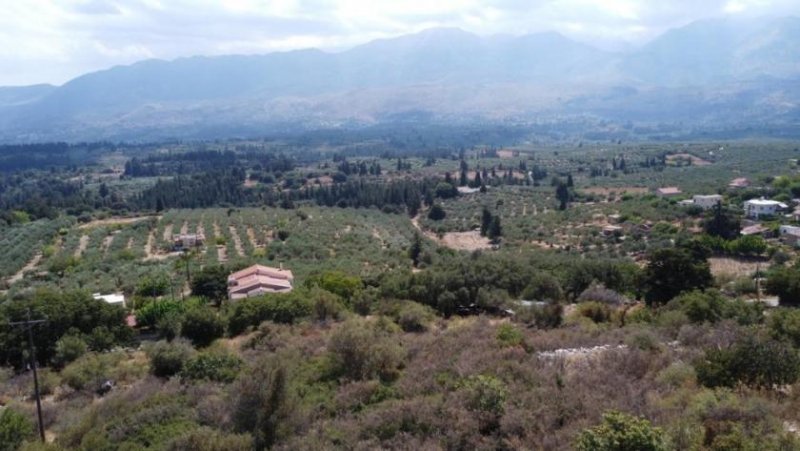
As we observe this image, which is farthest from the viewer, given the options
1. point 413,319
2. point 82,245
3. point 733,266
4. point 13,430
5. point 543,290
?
point 82,245

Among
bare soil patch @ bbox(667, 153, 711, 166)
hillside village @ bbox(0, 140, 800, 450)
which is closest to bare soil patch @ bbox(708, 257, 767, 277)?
hillside village @ bbox(0, 140, 800, 450)

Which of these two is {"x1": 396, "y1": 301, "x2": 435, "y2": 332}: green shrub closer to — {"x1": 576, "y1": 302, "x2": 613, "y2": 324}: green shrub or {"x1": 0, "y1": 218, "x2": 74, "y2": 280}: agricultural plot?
{"x1": 576, "y1": 302, "x2": 613, "y2": 324}: green shrub

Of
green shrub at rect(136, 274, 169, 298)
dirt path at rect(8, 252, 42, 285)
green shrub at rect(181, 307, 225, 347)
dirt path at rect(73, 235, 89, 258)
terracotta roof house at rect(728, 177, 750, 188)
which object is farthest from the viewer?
terracotta roof house at rect(728, 177, 750, 188)

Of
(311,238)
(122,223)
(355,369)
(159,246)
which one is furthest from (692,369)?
(122,223)

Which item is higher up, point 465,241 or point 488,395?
point 488,395

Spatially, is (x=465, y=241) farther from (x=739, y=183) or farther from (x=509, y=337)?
(x=739, y=183)

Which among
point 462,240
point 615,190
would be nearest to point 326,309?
point 462,240

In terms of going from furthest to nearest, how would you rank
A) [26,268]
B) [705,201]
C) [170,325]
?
[705,201], [26,268], [170,325]
